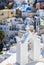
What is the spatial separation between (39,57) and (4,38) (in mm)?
10851

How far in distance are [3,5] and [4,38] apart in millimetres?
10435

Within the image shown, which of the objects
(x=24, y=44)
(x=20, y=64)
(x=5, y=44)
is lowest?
(x=5, y=44)

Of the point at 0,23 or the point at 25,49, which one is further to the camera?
the point at 0,23

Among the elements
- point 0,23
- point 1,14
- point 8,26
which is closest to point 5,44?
point 8,26

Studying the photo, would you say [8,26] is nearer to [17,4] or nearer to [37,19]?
[37,19]

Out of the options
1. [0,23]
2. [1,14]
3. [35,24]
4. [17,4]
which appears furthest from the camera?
[17,4]

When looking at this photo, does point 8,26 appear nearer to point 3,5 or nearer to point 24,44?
point 3,5

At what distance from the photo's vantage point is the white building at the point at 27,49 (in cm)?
892

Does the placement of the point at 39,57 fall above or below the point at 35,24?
above

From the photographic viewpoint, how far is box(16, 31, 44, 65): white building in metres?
8.92

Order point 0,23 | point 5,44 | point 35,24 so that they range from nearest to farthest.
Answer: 1. point 5,44
2. point 35,24
3. point 0,23

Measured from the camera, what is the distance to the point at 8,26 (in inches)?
860

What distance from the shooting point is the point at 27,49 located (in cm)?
901

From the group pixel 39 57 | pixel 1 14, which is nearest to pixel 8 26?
pixel 1 14
